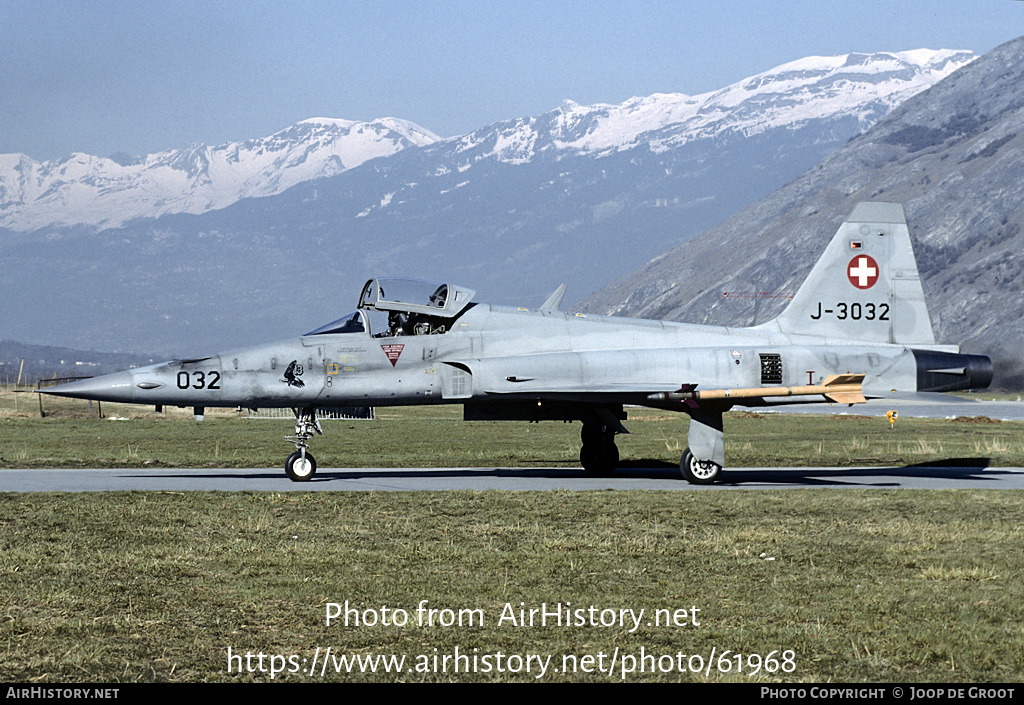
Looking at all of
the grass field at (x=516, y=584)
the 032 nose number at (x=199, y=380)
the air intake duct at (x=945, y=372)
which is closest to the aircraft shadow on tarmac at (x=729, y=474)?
the air intake duct at (x=945, y=372)

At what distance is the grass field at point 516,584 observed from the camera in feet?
27.8

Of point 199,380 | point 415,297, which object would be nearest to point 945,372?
point 415,297

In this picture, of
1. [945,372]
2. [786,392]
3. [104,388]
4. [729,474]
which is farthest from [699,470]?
[104,388]

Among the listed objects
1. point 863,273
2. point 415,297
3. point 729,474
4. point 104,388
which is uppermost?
point 863,273

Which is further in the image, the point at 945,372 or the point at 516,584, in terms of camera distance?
the point at 945,372

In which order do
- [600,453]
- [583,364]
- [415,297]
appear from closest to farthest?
[583,364], [415,297], [600,453]

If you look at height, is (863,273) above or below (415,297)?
above

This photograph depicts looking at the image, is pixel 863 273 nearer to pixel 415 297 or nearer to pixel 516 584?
pixel 415 297

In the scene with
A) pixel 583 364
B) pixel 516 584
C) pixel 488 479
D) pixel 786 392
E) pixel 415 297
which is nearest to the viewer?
pixel 516 584

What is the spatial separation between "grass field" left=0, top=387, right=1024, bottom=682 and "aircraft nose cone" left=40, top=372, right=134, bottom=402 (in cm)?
286

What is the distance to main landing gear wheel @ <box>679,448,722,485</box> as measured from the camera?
72.3 ft

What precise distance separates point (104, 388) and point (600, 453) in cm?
1019

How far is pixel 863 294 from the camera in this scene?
23953 mm
